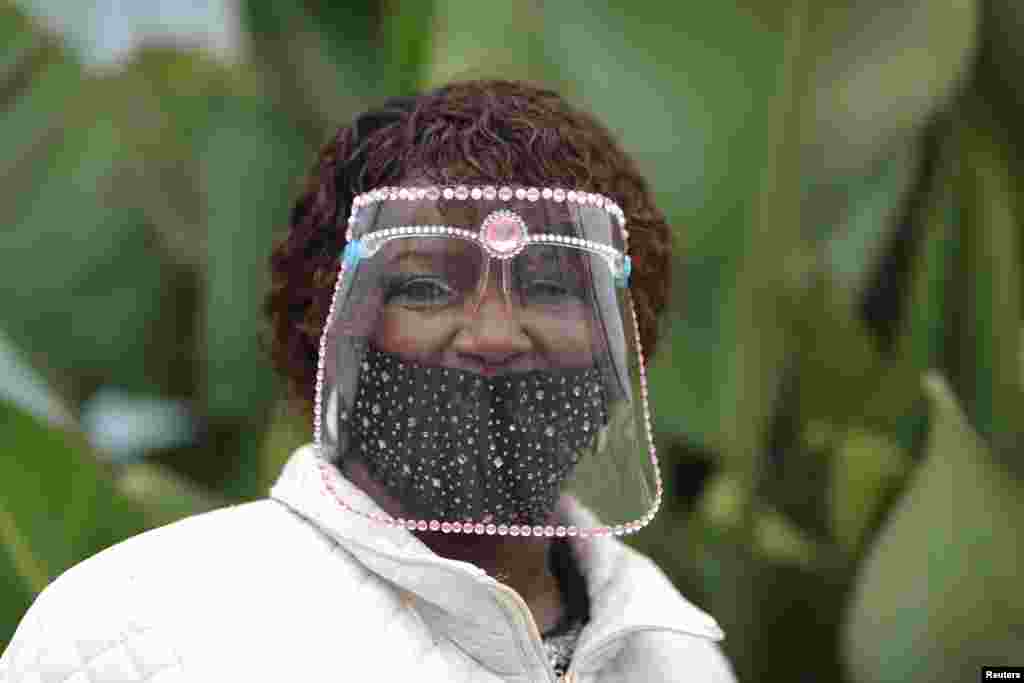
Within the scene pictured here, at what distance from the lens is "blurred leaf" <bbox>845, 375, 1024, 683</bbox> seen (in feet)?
4.58

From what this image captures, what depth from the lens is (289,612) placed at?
33.7 inches

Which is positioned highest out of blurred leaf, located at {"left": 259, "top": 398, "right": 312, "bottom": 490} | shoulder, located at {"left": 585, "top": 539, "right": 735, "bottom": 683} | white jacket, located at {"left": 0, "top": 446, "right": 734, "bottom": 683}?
white jacket, located at {"left": 0, "top": 446, "right": 734, "bottom": 683}

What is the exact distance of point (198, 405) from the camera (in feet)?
7.02

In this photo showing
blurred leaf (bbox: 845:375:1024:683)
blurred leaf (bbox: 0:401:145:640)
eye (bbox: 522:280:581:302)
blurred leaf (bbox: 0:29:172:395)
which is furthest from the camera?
blurred leaf (bbox: 0:29:172:395)

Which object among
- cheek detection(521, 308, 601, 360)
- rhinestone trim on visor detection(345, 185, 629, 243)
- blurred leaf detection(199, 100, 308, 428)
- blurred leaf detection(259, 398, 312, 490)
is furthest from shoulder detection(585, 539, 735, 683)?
blurred leaf detection(199, 100, 308, 428)


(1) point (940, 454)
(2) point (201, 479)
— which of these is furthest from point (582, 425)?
(2) point (201, 479)

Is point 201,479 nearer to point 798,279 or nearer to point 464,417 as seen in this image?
point 798,279

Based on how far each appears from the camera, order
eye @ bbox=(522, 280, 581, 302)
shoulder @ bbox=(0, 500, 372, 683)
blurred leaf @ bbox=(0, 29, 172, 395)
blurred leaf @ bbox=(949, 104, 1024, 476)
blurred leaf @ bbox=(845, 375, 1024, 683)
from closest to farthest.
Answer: shoulder @ bbox=(0, 500, 372, 683) → eye @ bbox=(522, 280, 581, 302) → blurred leaf @ bbox=(845, 375, 1024, 683) → blurred leaf @ bbox=(949, 104, 1024, 476) → blurred leaf @ bbox=(0, 29, 172, 395)

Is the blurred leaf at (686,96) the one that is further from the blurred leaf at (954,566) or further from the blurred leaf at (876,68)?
the blurred leaf at (954,566)

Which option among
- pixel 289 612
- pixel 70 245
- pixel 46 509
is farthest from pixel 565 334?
pixel 70 245

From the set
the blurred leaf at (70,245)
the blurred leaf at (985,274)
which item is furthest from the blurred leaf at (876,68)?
the blurred leaf at (70,245)

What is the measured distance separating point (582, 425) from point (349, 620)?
21cm

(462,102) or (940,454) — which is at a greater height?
Result: (462,102)

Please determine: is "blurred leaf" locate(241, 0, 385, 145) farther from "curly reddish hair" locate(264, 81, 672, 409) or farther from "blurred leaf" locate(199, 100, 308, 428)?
"curly reddish hair" locate(264, 81, 672, 409)
